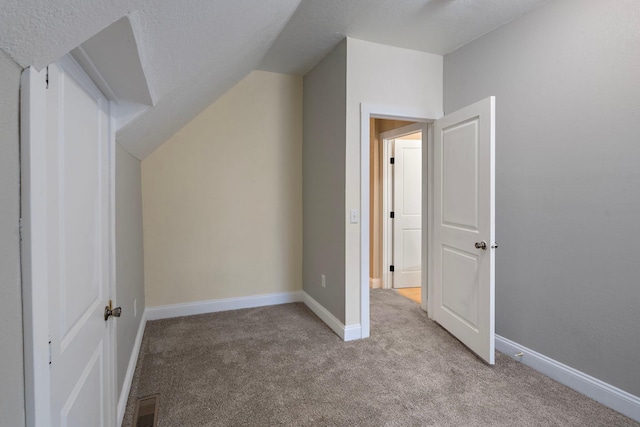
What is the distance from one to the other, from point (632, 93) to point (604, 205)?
635 mm

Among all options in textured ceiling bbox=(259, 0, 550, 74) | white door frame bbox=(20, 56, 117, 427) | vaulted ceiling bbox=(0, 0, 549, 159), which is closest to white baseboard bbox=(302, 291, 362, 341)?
vaulted ceiling bbox=(0, 0, 549, 159)

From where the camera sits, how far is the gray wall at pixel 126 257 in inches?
74.1

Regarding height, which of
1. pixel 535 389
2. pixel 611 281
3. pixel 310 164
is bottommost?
pixel 535 389

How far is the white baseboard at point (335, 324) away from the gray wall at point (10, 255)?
7.69ft

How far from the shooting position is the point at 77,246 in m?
1.12

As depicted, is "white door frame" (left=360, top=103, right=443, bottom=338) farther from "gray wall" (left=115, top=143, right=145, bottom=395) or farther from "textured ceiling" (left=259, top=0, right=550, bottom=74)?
"gray wall" (left=115, top=143, right=145, bottom=395)

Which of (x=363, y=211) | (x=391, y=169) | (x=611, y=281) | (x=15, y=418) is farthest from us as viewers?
(x=391, y=169)

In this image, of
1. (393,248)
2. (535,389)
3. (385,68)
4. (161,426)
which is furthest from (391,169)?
(161,426)

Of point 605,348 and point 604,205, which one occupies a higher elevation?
point 604,205

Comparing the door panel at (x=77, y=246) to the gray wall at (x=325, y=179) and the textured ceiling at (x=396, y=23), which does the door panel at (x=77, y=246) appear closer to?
the textured ceiling at (x=396, y=23)

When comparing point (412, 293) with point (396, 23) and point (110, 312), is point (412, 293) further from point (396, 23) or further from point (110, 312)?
point (110, 312)

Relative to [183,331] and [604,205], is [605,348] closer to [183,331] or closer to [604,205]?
[604,205]

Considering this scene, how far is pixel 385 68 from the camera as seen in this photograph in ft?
9.46

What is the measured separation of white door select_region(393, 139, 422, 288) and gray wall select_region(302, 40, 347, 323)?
4.29 feet
